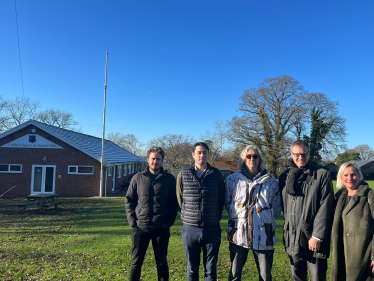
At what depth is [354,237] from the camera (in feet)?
8.87

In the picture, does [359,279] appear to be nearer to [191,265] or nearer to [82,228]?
[191,265]

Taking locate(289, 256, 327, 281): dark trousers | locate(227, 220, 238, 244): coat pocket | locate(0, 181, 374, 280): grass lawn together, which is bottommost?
locate(0, 181, 374, 280): grass lawn

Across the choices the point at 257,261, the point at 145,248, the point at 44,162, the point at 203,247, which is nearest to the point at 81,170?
the point at 44,162

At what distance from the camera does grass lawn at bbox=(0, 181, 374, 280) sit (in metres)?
4.47

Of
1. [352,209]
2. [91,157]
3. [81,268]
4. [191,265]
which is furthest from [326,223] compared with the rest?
[91,157]

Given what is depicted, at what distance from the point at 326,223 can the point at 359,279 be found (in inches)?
24.9

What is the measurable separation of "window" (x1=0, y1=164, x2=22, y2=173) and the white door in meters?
0.96

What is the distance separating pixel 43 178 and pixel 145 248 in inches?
647

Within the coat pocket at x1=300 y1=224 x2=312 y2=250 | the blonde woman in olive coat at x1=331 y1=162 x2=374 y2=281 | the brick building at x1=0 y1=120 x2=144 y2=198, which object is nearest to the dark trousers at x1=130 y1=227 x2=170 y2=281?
the coat pocket at x1=300 y1=224 x2=312 y2=250

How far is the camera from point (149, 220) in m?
3.44

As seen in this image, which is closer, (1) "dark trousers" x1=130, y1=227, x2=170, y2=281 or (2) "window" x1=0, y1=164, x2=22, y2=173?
(1) "dark trousers" x1=130, y1=227, x2=170, y2=281

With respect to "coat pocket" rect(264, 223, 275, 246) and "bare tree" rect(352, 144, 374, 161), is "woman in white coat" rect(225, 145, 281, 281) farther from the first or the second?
"bare tree" rect(352, 144, 374, 161)

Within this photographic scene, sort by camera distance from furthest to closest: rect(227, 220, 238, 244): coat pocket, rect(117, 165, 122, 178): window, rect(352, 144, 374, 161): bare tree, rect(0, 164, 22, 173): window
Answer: rect(352, 144, 374, 161): bare tree
rect(117, 165, 122, 178): window
rect(0, 164, 22, 173): window
rect(227, 220, 238, 244): coat pocket

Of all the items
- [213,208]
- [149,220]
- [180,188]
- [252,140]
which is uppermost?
[252,140]
